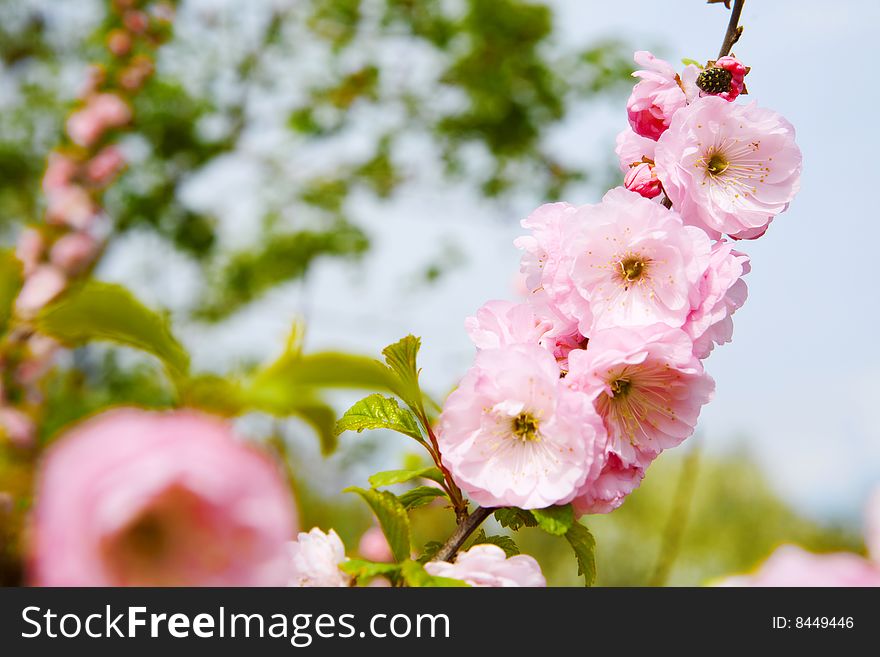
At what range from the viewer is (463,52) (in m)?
4.58

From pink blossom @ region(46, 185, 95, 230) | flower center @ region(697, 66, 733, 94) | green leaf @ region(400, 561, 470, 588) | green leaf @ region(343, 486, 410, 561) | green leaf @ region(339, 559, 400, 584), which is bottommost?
green leaf @ region(400, 561, 470, 588)

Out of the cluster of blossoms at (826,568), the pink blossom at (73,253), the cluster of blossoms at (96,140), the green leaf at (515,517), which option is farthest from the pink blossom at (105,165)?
the cluster of blossoms at (826,568)

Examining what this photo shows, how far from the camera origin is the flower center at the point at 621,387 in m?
0.60

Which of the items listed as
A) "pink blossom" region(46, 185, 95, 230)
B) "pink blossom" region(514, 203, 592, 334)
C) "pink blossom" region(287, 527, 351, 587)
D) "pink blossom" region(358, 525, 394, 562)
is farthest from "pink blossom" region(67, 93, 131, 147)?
"pink blossom" region(287, 527, 351, 587)

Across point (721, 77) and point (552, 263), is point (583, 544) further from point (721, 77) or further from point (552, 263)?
point (721, 77)

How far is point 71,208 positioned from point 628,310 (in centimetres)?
410

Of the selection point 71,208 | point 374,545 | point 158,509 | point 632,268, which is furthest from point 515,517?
point 71,208

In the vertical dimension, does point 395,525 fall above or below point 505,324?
below

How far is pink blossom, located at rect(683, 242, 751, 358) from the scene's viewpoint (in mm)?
570

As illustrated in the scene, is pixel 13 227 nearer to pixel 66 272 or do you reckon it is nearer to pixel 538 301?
pixel 66 272

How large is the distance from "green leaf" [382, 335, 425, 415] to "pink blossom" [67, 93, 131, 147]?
4.14m

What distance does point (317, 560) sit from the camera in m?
0.50

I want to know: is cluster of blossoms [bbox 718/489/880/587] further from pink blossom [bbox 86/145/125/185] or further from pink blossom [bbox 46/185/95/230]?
pink blossom [bbox 86/145/125/185]
